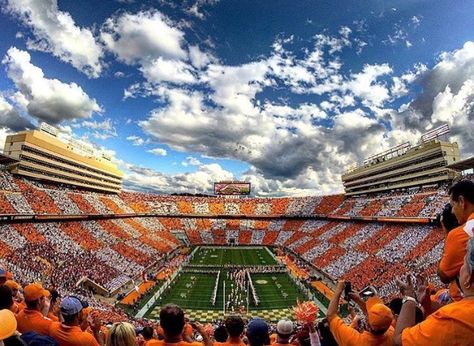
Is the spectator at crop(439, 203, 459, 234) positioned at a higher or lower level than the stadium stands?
lower

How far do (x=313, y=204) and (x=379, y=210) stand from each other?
28257 millimetres

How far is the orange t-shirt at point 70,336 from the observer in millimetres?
4223

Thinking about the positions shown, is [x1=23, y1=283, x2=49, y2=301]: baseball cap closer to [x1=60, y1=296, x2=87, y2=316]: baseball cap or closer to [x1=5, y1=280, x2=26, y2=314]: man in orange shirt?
[x1=5, y1=280, x2=26, y2=314]: man in orange shirt

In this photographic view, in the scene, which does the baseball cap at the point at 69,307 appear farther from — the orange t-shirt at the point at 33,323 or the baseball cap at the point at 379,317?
the baseball cap at the point at 379,317

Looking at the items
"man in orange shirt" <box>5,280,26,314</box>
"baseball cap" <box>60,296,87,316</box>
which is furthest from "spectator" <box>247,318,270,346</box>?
"man in orange shirt" <box>5,280,26,314</box>

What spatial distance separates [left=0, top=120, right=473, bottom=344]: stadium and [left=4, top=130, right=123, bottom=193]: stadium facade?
0.77 ft

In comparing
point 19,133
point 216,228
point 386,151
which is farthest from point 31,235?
point 386,151

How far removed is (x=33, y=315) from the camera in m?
4.64

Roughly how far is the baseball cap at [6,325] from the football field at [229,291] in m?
27.8

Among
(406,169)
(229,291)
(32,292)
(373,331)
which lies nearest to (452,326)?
(373,331)

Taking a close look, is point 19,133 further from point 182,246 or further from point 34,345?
point 34,345

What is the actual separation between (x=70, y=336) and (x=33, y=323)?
2.48ft

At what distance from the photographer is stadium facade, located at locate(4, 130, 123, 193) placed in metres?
51.0

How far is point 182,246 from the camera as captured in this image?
6619 centimetres
